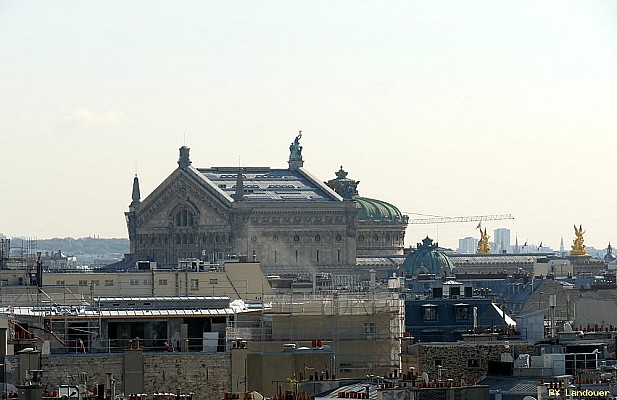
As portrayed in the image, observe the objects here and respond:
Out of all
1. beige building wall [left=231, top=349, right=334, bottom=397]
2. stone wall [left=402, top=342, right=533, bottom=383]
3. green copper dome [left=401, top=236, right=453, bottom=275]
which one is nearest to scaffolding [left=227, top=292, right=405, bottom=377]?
stone wall [left=402, top=342, right=533, bottom=383]

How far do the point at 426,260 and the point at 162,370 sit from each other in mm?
139486

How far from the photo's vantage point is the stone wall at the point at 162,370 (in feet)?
170

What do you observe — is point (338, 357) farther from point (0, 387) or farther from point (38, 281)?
point (38, 281)

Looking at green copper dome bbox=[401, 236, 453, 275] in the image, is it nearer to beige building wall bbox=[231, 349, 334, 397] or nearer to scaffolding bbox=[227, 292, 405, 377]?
scaffolding bbox=[227, 292, 405, 377]

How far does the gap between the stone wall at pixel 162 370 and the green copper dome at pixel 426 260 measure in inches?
5047

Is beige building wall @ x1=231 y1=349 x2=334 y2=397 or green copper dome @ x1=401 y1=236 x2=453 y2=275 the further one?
green copper dome @ x1=401 y1=236 x2=453 y2=275

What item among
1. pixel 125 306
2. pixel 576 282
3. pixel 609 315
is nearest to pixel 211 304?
pixel 125 306

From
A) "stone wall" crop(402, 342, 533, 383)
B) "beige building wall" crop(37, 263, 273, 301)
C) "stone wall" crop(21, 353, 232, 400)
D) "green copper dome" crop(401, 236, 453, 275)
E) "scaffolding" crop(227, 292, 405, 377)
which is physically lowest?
"stone wall" crop(21, 353, 232, 400)

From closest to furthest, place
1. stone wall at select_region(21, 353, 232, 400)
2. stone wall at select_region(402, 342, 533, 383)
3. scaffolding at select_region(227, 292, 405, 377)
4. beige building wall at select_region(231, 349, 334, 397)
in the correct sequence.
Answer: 1. stone wall at select_region(21, 353, 232, 400)
2. beige building wall at select_region(231, 349, 334, 397)
3. stone wall at select_region(402, 342, 533, 383)
4. scaffolding at select_region(227, 292, 405, 377)

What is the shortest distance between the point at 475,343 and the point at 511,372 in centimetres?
666

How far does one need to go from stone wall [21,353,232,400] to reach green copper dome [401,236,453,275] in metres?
128

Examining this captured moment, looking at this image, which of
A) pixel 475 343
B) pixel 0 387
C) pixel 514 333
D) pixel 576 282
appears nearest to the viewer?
pixel 0 387

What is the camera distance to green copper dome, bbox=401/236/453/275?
186 metres

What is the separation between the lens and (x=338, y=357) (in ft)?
197
